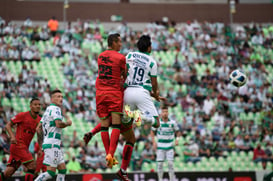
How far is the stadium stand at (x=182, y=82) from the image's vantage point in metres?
21.6

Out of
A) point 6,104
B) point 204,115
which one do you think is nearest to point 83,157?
point 6,104

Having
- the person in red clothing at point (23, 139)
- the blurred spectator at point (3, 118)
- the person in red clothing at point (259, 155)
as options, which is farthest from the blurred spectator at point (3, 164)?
the person in red clothing at point (259, 155)

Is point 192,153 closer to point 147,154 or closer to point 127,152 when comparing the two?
point 147,154

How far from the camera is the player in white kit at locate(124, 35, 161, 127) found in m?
9.55

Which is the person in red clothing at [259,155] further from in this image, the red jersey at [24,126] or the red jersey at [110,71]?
the red jersey at [110,71]

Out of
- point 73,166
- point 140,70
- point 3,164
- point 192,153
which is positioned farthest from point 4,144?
point 140,70

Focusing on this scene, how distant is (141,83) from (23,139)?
407cm

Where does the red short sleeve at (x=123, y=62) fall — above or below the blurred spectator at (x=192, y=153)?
above

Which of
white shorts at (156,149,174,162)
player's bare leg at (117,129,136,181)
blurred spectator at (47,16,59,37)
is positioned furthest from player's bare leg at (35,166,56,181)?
blurred spectator at (47,16,59,37)

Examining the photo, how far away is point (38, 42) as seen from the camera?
91.2 ft

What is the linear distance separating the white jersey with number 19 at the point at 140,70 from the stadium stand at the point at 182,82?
35.9ft

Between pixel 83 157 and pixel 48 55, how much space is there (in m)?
9.02

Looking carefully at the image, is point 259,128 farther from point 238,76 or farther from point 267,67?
point 238,76

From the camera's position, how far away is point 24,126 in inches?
468
